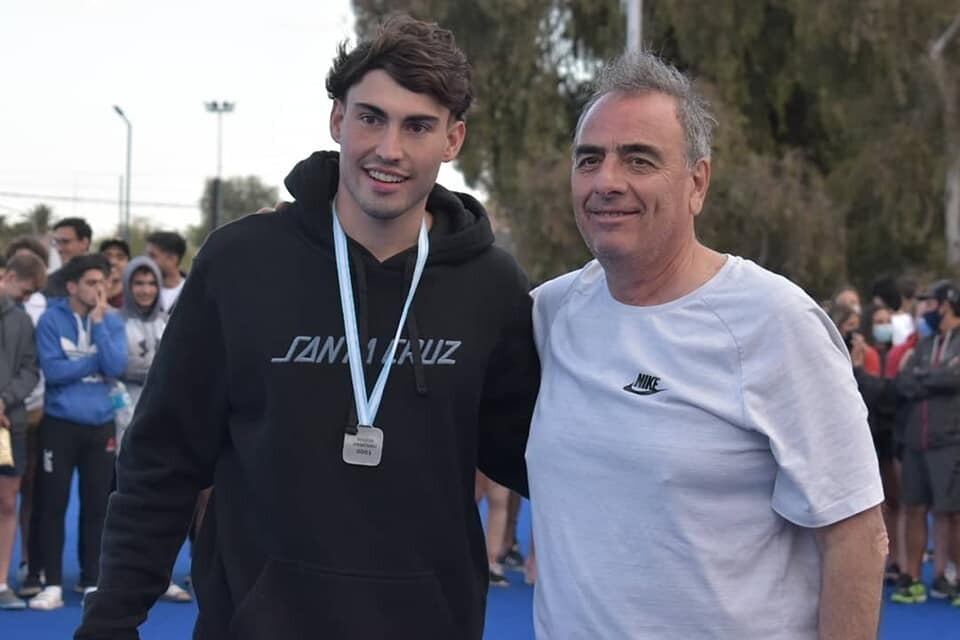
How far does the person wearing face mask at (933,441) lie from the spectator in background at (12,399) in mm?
5852

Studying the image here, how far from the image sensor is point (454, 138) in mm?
3182

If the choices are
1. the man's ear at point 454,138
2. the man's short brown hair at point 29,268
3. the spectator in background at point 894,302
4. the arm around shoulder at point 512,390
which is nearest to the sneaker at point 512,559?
the spectator in background at point 894,302

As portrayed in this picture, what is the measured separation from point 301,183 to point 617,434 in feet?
3.21

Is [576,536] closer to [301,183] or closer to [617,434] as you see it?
[617,434]

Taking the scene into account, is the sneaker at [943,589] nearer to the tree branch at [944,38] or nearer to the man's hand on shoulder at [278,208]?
the man's hand on shoulder at [278,208]

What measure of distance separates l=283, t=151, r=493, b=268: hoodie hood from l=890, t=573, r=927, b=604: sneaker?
7051mm

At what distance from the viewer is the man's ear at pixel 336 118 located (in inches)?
122

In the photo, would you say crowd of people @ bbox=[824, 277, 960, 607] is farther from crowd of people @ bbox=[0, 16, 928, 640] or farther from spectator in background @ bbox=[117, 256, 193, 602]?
crowd of people @ bbox=[0, 16, 928, 640]

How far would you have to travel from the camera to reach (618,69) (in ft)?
9.70

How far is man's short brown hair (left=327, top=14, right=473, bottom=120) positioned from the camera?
2.99 metres

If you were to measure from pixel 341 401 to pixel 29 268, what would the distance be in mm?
6725

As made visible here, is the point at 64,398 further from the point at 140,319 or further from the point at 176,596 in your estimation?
the point at 176,596

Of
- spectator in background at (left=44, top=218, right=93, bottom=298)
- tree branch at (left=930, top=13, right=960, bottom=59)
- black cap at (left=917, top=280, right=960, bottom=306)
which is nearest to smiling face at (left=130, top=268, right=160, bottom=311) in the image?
spectator in background at (left=44, top=218, right=93, bottom=298)

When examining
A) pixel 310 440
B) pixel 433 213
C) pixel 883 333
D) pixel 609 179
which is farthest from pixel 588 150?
pixel 883 333
